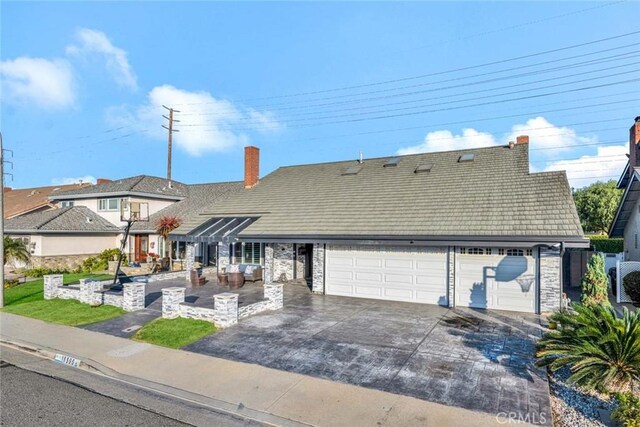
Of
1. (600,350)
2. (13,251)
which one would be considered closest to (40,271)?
(13,251)

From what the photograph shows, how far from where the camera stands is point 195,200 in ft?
101

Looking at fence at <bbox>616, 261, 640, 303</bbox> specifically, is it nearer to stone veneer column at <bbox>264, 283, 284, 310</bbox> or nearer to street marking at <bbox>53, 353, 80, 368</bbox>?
stone veneer column at <bbox>264, 283, 284, 310</bbox>

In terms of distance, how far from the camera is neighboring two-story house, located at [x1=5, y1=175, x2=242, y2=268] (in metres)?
24.5

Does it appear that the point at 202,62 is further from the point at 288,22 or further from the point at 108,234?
the point at 108,234

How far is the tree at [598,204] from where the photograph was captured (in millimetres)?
42156

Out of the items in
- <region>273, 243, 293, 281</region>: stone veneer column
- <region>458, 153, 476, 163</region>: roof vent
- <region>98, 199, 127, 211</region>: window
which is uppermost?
<region>458, 153, 476, 163</region>: roof vent

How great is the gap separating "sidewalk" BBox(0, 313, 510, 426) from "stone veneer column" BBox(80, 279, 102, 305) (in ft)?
12.5

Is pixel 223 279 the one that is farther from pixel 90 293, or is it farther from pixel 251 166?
pixel 251 166

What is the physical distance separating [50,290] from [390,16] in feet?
63.0

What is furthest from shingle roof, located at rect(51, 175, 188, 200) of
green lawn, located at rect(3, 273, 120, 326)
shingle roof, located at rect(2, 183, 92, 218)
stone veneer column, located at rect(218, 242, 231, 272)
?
green lawn, located at rect(3, 273, 120, 326)

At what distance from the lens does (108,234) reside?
27.8 metres

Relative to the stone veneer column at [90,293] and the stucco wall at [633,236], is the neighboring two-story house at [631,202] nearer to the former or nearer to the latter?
the stucco wall at [633,236]

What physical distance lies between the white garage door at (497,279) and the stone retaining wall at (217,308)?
7.12 m

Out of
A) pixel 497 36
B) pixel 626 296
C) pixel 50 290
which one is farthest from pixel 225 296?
pixel 497 36
